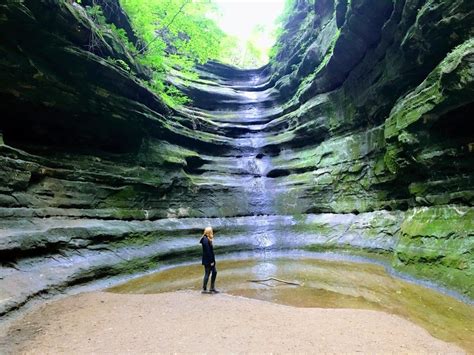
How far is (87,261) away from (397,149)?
11193 mm

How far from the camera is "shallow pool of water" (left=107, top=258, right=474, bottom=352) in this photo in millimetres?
6207

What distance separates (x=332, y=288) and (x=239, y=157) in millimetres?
12594

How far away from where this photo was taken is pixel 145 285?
9.52 m

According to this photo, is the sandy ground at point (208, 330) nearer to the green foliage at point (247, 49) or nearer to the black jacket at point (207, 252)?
the black jacket at point (207, 252)

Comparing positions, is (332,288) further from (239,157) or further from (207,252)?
(239,157)

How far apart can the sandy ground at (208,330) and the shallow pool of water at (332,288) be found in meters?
0.69

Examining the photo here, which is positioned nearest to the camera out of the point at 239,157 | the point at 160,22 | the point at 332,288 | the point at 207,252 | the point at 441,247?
the point at 207,252

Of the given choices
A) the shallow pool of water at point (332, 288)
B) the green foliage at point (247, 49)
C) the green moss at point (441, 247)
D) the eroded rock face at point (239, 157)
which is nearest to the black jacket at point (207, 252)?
the shallow pool of water at point (332, 288)

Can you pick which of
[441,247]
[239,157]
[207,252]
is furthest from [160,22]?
[441,247]

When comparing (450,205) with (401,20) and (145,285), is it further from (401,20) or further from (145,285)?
(145,285)

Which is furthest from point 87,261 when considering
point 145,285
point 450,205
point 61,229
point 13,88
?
point 450,205

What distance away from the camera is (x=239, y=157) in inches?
800

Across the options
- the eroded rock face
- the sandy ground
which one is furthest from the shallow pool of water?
the eroded rock face

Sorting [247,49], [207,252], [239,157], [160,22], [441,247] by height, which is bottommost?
[207,252]
